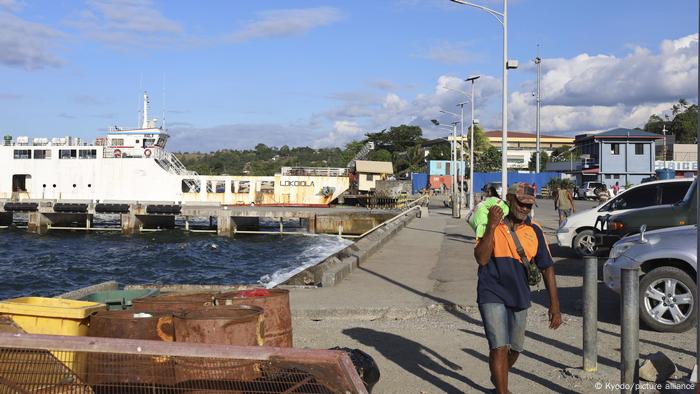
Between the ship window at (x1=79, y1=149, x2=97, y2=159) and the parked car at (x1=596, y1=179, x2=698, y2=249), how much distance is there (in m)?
50.5

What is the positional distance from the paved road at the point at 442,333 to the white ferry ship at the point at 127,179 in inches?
1707

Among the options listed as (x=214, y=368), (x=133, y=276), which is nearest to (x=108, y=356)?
(x=214, y=368)

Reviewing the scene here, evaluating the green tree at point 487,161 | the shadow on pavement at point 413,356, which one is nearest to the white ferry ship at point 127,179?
the green tree at point 487,161

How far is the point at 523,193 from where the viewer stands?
5504 millimetres

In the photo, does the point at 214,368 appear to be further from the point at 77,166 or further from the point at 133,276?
the point at 77,166

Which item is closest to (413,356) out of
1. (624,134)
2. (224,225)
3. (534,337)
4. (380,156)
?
(534,337)

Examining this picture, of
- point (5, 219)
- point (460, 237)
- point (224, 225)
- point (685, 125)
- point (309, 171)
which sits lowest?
point (5, 219)

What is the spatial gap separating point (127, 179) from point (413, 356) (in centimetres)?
5164

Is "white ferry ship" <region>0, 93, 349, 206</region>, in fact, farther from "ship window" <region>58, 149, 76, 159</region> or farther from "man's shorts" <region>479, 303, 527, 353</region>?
"man's shorts" <region>479, 303, 527, 353</region>

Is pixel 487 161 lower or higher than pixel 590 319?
higher

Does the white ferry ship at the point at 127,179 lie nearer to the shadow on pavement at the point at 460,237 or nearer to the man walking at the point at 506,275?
the shadow on pavement at the point at 460,237

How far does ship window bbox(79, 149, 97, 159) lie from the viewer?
5653 centimetres

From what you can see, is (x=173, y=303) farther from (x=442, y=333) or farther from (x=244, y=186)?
(x=244, y=186)

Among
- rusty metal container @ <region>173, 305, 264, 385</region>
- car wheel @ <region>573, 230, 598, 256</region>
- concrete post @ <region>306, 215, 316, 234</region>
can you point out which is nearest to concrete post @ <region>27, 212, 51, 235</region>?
concrete post @ <region>306, 215, 316, 234</region>
